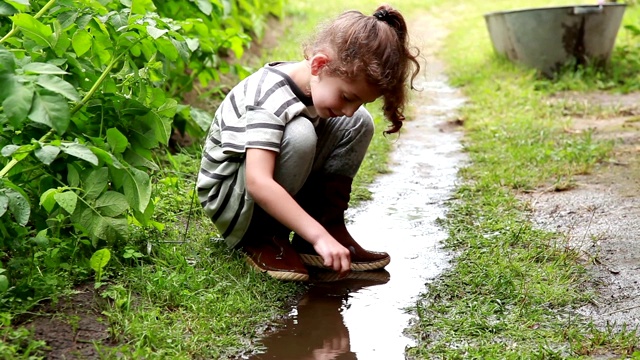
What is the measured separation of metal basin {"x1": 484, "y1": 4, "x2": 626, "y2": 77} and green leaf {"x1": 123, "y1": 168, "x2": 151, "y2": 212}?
488 cm

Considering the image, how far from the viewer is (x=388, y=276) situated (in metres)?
2.97

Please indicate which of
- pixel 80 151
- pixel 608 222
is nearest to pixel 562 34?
pixel 608 222

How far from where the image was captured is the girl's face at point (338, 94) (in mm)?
2670

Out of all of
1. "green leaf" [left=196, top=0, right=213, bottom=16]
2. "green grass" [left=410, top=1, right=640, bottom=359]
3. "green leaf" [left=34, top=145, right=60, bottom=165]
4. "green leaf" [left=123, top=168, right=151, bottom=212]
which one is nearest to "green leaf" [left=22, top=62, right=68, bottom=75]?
"green leaf" [left=34, top=145, right=60, bottom=165]

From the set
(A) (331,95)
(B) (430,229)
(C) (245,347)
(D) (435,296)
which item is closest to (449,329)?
(D) (435,296)

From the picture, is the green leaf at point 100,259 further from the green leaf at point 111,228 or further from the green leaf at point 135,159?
the green leaf at point 135,159

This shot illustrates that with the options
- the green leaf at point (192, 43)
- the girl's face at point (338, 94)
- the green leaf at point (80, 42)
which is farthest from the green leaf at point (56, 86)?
the green leaf at point (192, 43)

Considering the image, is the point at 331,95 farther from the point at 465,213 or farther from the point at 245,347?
the point at 465,213

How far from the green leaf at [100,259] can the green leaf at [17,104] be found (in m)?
0.58

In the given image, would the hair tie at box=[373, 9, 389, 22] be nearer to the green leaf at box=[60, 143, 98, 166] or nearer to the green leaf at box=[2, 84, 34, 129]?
the green leaf at box=[60, 143, 98, 166]

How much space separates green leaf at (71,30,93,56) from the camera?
2625mm

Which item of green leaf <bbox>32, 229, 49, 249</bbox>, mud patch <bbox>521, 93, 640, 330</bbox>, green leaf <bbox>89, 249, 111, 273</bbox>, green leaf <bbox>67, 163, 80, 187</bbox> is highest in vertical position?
green leaf <bbox>67, 163, 80, 187</bbox>

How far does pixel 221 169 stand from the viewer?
2836 millimetres

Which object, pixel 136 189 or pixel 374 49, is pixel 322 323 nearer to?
pixel 136 189
